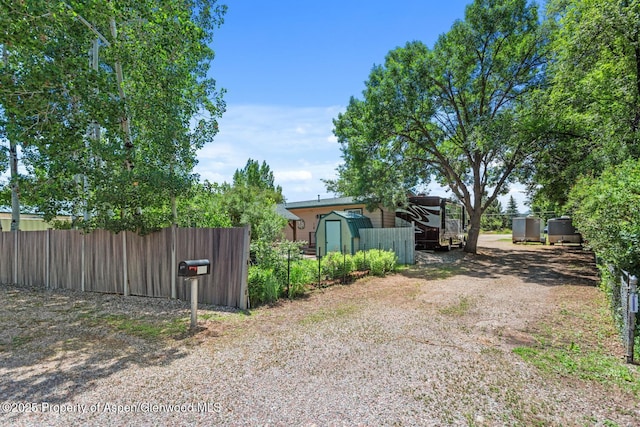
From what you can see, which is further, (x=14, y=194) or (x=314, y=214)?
(x=314, y=214)

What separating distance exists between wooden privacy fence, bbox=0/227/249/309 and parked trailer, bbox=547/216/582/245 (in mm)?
26251

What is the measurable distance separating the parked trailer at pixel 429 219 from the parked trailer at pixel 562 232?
1195 centimetres

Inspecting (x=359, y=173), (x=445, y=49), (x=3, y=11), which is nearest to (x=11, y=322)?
(x=3, y=11)

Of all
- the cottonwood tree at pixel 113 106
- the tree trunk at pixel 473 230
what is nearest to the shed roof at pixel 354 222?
the tree trunk at pixel 473 230

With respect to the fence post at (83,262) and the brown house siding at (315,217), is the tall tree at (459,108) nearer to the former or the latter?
the brown house siding at (315,217)

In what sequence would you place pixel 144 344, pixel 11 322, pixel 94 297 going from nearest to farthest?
pixel 144 344 < pixel 11 322 < pixel 94 297

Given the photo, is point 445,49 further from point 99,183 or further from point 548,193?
point 99,183

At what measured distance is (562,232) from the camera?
80.1 feet

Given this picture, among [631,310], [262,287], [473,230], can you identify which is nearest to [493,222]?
[473,230]

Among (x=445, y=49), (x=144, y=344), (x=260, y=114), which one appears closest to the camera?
(x=144, y=344)

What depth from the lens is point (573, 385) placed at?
3246 millimetres

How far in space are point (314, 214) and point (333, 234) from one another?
6.49 metres

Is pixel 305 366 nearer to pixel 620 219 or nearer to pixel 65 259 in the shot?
pixel 620 219

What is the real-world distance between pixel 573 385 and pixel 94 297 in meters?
8.81
